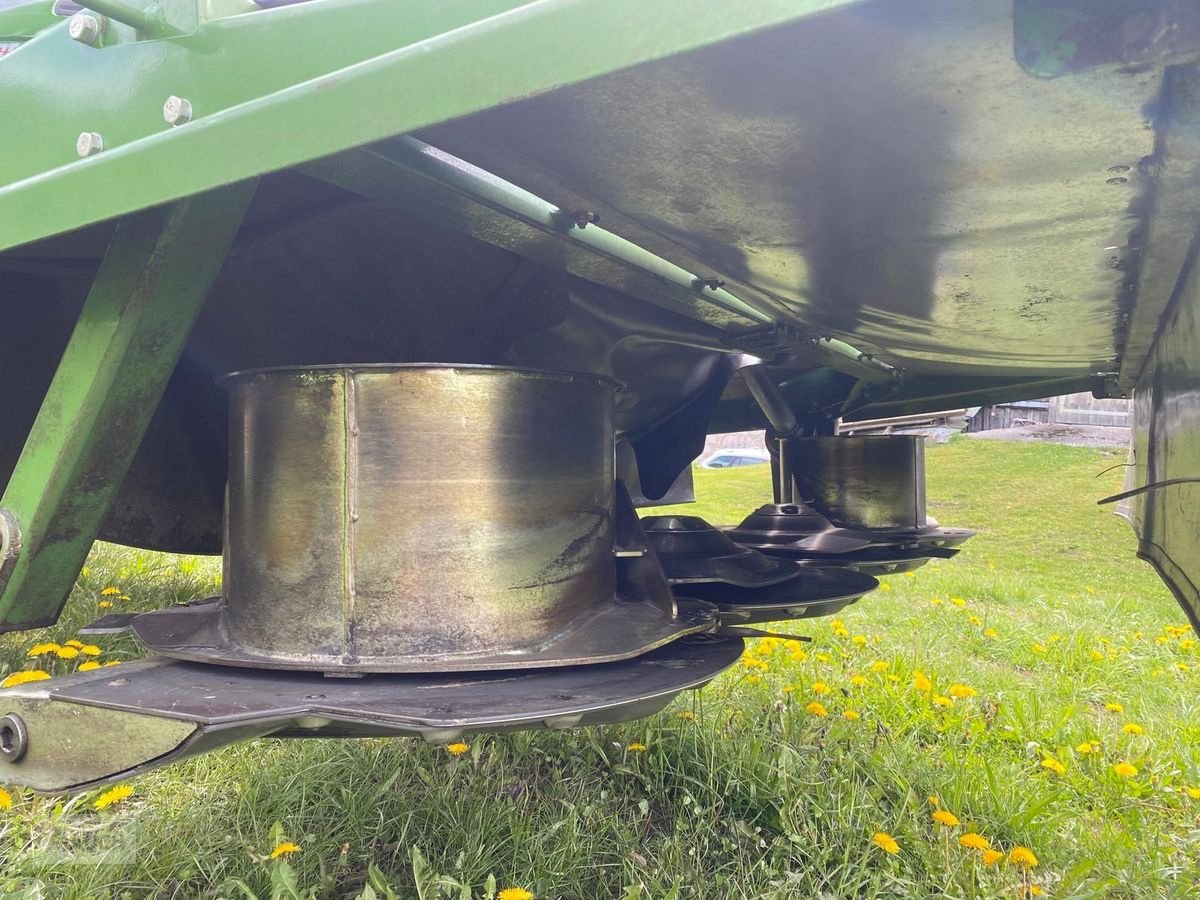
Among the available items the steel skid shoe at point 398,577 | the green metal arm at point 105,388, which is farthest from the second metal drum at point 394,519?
the green metal arm at point 105,388

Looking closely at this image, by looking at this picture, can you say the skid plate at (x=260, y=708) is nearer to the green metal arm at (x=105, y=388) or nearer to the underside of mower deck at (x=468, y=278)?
the underside of mower deck at (x=468, y=278)

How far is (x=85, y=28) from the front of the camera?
117 centimetres

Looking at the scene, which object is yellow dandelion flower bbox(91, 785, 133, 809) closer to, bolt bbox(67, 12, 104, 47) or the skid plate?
the skid plate

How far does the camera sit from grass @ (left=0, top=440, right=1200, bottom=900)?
1728 mm

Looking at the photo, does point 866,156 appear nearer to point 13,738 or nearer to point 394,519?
point 394,519

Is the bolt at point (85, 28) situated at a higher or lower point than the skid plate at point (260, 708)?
higher

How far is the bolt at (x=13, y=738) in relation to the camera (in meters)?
0.92

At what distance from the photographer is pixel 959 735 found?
2.54 m

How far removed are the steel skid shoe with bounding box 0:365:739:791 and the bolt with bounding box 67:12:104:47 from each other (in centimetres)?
49

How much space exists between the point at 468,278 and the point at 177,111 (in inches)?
25.0

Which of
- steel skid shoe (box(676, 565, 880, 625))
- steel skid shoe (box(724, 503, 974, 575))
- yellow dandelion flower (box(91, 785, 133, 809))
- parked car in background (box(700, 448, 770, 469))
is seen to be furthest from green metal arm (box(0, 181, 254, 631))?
parked car in background (box(700, 448, 770, 469))

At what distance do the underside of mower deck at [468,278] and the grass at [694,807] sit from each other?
584 millimetres

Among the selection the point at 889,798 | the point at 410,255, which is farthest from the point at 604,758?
the point at 410,255

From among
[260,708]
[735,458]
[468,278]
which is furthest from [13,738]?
[735,458]
